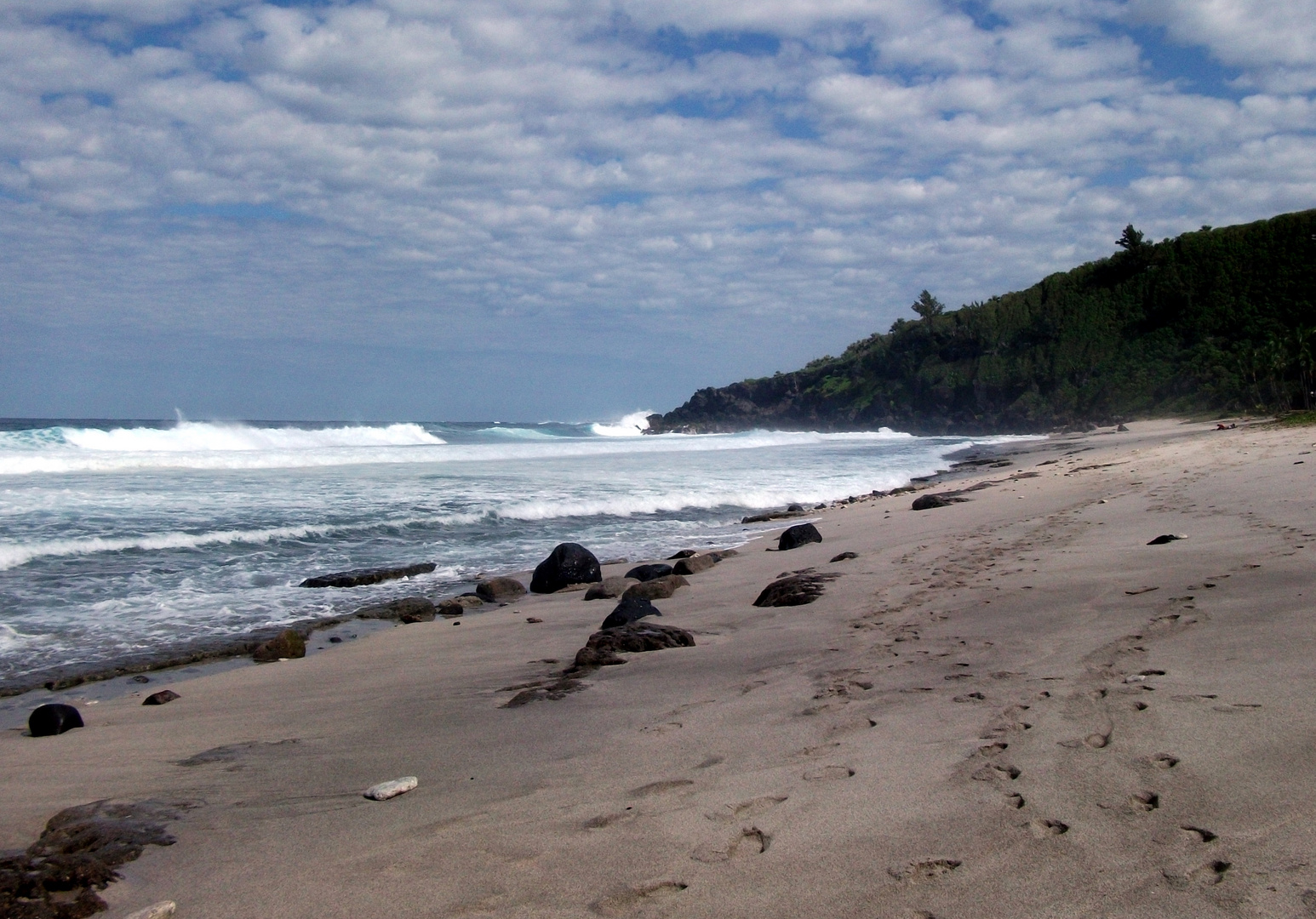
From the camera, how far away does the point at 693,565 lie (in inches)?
417

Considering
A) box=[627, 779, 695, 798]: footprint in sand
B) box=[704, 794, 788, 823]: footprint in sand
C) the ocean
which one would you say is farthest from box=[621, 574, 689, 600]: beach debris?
box=[704, 794, 788, 823]: footprint in sand

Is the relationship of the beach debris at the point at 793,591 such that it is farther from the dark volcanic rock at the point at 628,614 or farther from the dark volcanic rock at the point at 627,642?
the dark volcanic rock at the point at 627,642

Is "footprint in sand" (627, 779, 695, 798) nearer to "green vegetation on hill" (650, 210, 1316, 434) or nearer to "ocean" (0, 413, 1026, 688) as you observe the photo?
A: "ocean" (0, 413, 1026, 688)

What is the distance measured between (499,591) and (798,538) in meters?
4.24

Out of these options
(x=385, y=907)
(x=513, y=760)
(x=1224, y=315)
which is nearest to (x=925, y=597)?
(x=513, y=760)

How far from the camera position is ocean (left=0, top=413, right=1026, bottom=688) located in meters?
9.17

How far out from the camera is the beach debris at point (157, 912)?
8.37ft

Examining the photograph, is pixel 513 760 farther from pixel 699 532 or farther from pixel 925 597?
pixel 699 532

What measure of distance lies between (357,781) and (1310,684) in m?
3.89

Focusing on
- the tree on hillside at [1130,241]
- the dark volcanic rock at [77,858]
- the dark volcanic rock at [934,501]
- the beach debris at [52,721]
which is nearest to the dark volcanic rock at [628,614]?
the beach debris at [52,721]

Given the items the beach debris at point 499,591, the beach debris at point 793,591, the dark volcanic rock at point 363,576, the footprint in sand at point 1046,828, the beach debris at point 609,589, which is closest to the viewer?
the footprint in sand at point 1046,828

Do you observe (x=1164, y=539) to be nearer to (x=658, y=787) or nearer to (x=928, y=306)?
(x=658, y=787)

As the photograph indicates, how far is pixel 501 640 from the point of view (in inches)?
293

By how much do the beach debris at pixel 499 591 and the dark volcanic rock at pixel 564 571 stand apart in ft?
1.05
